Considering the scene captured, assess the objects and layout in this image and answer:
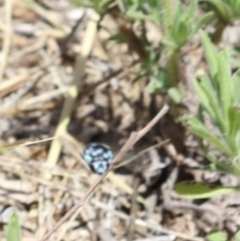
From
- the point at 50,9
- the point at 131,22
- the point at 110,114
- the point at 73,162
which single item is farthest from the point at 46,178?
the point at 50,9

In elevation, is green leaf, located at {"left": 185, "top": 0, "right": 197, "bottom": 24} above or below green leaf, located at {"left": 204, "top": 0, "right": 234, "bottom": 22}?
above

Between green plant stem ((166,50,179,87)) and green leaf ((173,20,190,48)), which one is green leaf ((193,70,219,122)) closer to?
green leaf ((173,20,190,48))

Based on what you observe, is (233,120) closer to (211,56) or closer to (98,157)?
(211,56)

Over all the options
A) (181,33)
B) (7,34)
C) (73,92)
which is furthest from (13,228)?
(7,34)

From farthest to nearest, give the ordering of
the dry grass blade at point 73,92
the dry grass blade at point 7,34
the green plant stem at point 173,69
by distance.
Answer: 1. the dry grass blade at point 7,34
2. the dry grass blade at point 73,92
3. the green plant stem at point 173,69

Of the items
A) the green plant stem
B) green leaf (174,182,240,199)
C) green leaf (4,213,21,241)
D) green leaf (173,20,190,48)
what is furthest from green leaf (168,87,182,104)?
green leaf (4,213,21,241)

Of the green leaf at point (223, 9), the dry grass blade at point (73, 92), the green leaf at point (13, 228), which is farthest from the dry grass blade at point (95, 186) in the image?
the dry grass blade at point (73, 92)

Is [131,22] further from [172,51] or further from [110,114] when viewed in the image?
[110,114]

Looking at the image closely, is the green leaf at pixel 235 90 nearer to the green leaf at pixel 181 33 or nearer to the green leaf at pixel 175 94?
the green leaf at pixel 181 33
